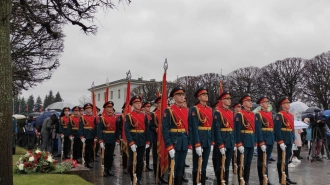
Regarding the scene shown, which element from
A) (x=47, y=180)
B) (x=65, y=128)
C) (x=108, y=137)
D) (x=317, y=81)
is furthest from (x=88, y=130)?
(x=317, y=81)

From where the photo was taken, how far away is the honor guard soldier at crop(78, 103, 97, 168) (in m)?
13.0

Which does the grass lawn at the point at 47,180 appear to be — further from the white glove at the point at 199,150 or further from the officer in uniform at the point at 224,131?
the officer in uniform at the point at 224,131

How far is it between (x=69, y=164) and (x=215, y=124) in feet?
15.1

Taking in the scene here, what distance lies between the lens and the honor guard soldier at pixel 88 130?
1296 cm

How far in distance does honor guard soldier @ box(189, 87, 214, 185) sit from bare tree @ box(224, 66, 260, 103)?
137ft

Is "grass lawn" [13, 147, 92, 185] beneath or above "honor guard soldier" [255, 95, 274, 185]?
beneath

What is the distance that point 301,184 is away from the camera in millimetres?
9547

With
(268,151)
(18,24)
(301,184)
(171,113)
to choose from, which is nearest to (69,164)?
(171,113)

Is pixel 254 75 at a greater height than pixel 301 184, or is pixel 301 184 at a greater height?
pixel 254 75

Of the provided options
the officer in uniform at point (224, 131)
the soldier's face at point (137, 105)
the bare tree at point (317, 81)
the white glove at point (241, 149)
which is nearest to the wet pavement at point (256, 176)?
the officer in uniform at point (224, 131)

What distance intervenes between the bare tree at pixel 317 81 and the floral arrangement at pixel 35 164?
131ft

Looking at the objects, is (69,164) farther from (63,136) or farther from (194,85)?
(194,85)

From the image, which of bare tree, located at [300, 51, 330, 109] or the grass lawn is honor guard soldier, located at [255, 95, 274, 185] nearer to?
the grass lawn

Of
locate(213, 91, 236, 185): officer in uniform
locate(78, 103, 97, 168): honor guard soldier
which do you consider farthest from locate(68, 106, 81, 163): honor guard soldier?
locate(213, 91, 236, 185): officer in uniform
